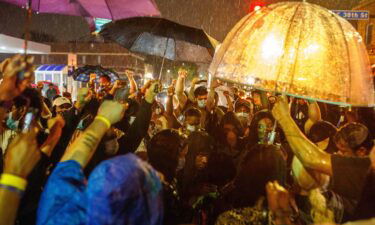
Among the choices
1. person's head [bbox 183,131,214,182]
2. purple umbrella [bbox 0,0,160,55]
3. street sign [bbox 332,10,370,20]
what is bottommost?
person's head [bbox 183,131,214,182]

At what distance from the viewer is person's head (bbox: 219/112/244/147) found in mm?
5465

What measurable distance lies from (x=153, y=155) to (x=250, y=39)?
152 centimetres

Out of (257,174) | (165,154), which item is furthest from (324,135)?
(165,154)

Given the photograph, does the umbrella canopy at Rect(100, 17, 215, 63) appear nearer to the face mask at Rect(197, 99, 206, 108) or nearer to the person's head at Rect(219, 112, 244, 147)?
the face mask at Rect(197, 99, 206, 108)

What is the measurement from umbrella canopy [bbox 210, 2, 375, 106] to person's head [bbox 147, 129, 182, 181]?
915 millimetres

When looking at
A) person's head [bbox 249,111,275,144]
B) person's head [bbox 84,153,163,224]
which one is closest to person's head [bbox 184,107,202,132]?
person's head [bbox 249,111,275,144]

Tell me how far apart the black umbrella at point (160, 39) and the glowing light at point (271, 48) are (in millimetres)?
3183

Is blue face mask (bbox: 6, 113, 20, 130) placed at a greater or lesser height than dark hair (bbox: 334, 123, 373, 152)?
lesser

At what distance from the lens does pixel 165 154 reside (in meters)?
3.29

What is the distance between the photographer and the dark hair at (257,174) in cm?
313

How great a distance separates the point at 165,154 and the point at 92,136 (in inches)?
52.2

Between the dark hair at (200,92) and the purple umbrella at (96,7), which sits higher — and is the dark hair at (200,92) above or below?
below

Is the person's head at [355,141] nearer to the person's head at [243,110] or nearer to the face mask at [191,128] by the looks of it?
the face mask at [191,128]

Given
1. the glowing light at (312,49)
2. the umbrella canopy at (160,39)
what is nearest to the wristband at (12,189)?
the glowing light at (312,49)
